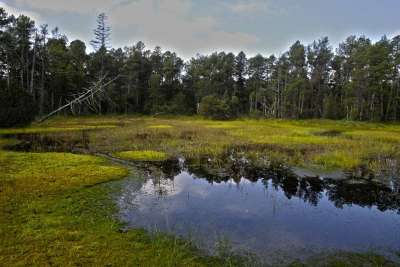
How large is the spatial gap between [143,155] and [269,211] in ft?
34.5

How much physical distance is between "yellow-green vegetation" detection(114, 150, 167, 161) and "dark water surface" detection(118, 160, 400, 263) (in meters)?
3.33

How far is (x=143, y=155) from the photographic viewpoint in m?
18.7

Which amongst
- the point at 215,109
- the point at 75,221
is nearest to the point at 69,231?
the point at 75,221

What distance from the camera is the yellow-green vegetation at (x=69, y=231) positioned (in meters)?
6.23

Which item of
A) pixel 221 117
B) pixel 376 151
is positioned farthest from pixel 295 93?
pixel 376 151

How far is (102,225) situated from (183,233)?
2172 mm

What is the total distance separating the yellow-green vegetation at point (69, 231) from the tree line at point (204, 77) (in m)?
25.8

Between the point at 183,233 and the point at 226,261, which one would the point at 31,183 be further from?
the point at 226,261

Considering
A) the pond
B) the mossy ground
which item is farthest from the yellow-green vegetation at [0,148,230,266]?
the pond

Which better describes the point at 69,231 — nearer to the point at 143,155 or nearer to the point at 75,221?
the point at 75,221

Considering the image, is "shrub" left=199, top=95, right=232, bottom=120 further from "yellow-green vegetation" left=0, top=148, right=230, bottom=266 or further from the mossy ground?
"yellow-green vegetation" left=0, top=148, right=230, bottom=266

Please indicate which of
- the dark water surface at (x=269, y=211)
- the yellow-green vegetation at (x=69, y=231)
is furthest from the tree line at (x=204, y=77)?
the dark water surface at (x=269, y=211)

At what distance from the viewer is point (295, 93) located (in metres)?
68.5

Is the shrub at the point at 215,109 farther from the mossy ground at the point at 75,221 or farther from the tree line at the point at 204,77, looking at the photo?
the mossy ground at the point at 75,221
